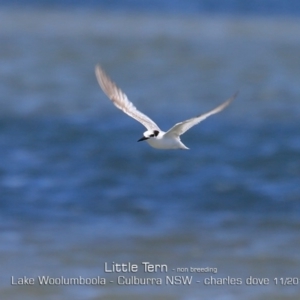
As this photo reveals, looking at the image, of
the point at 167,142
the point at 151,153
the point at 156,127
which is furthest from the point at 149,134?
the point at 151,153

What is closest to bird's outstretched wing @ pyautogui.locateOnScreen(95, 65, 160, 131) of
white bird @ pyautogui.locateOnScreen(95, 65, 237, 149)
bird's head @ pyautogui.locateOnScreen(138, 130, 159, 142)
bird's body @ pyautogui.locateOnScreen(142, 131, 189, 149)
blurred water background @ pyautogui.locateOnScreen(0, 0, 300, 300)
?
white bird @ pyautogui.locateOnScreen(95, 65, 237, 149)

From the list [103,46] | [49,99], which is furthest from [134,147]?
[103,46]

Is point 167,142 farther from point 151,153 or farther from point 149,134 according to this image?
point 151,153

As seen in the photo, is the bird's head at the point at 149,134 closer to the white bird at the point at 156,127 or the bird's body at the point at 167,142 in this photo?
the white bird at the point at 156,127

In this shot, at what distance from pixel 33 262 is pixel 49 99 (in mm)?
10072

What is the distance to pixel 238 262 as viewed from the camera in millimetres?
11203

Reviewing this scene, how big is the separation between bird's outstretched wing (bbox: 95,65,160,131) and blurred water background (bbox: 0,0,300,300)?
2260mm

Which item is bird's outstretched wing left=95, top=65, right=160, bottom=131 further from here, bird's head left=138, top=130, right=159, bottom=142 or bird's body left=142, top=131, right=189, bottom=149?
bird's body left=142, top=131, right=189, bottom=149

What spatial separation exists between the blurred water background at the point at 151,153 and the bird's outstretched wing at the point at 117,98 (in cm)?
226

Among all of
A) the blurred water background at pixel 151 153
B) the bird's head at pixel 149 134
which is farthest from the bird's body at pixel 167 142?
the blurred water background at pixel 151 153

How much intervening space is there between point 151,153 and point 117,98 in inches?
311

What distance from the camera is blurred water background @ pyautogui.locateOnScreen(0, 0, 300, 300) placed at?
11312 millimetres

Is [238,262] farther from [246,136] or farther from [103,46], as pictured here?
[103,46]

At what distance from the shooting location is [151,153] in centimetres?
1691
